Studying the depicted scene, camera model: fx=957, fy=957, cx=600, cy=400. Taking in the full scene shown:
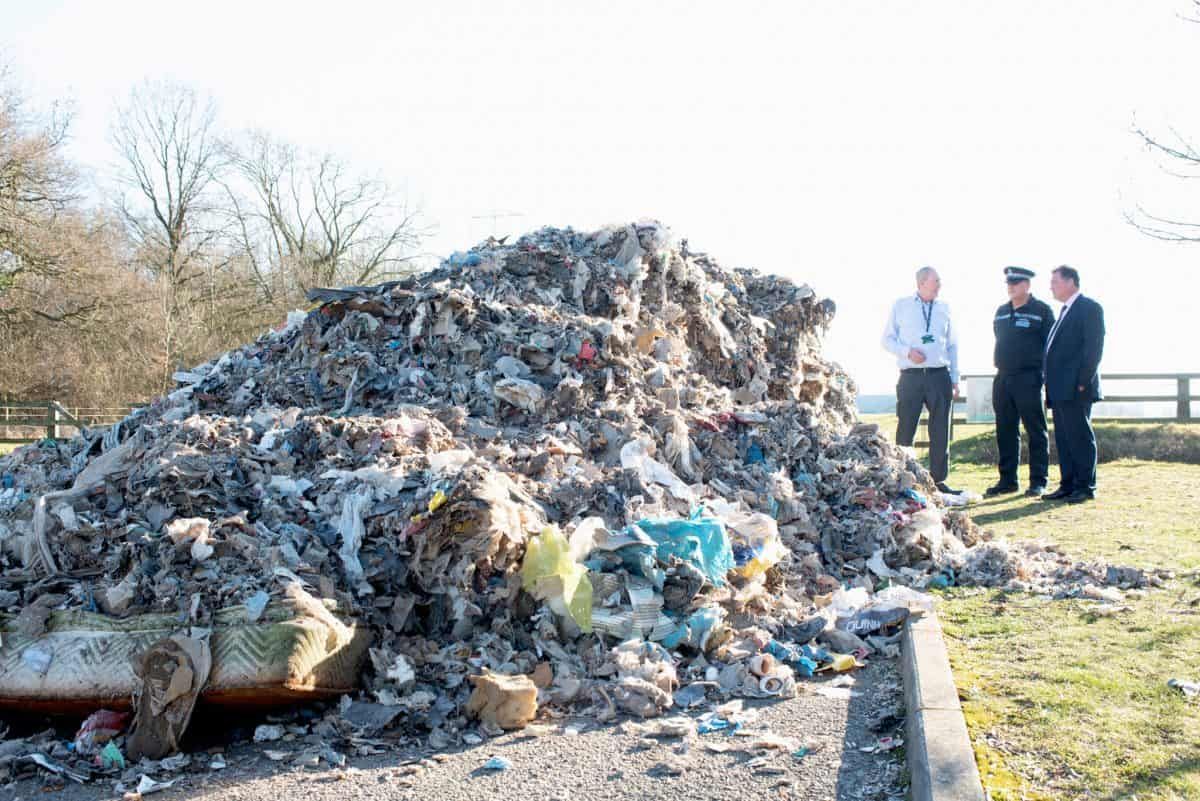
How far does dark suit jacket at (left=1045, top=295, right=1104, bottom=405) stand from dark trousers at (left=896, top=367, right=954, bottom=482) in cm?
96

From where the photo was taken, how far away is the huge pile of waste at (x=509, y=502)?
4246mm

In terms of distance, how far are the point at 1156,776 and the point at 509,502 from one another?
114 inches

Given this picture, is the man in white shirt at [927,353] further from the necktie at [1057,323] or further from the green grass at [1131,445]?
the green grass at [1131,445]

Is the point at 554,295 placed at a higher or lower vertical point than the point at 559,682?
higher

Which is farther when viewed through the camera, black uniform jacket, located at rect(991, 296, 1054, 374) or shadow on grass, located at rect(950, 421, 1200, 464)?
shadow on grass, located at rect(950, 421, 1200, 464)

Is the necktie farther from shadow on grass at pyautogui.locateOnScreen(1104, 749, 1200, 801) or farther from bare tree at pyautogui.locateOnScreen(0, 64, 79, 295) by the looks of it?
bare tree at pyautogui.locateOnScreen(0, 64, 79, 295)

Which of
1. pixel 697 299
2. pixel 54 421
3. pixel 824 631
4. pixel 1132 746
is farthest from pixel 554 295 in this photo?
pixel 54 421

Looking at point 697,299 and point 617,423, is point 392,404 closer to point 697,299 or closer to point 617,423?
point 617,423

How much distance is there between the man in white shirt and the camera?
9102 mm

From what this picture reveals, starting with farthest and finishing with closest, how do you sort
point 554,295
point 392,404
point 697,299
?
point 697,299
point 554,295
point 392,404

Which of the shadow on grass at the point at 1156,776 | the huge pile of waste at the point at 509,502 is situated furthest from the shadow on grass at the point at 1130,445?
the shadow on grass at the point at 1156,776

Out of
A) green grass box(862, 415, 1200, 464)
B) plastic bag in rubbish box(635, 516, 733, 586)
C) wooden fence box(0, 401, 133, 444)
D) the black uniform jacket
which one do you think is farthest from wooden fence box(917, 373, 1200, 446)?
wooden fence box(0, 401, 133, 444)

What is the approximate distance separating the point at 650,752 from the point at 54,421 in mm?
24075

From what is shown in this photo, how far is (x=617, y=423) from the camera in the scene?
20.8 ft
